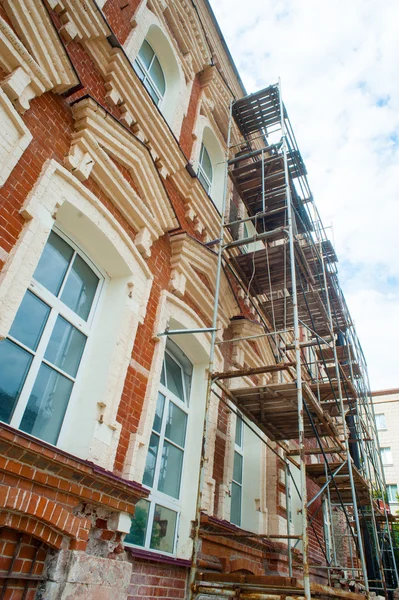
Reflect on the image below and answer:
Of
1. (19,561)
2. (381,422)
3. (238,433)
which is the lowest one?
(19,561)

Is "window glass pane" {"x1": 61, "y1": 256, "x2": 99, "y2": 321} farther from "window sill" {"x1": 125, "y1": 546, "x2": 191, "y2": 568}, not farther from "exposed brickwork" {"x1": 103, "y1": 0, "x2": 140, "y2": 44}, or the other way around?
"exposed brickwork" {"x1": 103, "y1": 0, "x2": 140, "y2": 44}

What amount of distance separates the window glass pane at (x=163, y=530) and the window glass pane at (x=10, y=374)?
2.28 meters

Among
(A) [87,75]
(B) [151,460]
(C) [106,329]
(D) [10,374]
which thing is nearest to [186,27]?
(A) [87,75]

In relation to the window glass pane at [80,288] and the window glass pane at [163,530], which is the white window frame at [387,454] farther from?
the window glass pane at [80,288]

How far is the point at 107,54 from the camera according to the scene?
5.55m

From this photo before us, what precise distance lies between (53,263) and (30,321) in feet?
2.41

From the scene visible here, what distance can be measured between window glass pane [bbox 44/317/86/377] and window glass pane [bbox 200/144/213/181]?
550 centimetres

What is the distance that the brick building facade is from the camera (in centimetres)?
347

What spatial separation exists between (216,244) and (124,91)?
9.30 ft

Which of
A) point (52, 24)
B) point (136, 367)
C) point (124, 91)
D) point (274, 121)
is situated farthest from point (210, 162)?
point (136, 367)

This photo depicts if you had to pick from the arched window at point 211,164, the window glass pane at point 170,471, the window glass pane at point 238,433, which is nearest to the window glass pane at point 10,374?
the window glass pane at point 170,471

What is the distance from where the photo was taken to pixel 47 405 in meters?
4.00

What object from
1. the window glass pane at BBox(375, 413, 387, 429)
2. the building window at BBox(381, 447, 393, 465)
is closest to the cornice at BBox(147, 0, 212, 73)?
the window glass pane at BBox(375, 413, 387, 429)

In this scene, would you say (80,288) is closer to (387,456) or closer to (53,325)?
(53,325)
